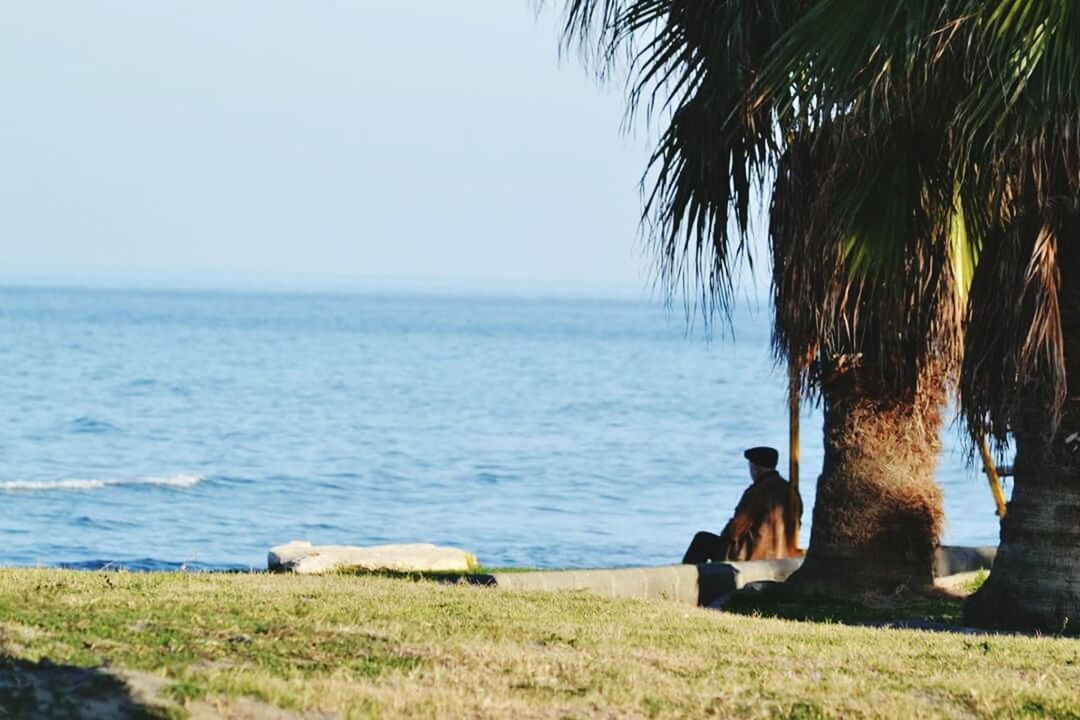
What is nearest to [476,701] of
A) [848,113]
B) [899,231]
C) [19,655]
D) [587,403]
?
[19,655]

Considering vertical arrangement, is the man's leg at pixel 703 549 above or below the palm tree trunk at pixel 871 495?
below

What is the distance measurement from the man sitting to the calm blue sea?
1241mm

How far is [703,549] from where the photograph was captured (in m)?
13.1

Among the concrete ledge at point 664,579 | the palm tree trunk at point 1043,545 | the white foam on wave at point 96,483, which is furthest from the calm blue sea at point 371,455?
the palm tree trunk at point 1043,545

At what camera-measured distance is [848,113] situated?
8516mm

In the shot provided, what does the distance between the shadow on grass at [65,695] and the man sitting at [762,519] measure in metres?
7.73

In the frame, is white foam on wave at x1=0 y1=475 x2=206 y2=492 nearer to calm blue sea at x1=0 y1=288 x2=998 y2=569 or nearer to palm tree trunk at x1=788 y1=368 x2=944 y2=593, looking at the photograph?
calm blue sea at x1=0 y1=288 x2=998 y2=569

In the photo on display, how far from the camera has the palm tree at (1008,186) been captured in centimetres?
790

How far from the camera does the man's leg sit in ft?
42.6

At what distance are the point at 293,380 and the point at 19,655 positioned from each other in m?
60.2

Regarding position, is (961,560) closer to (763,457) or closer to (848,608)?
(763,457)

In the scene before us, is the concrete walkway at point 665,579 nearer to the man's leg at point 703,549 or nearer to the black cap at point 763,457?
the black cap at point 763,457

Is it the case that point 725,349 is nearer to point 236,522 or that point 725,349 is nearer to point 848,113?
point 236,522

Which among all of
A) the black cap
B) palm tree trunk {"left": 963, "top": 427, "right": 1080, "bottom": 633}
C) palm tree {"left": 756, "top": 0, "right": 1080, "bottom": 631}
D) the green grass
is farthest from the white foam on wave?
palm tree trunk {"left": 963, "top": 427, "right": 1080, "bottom": 633}
